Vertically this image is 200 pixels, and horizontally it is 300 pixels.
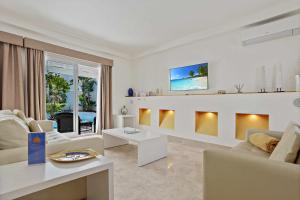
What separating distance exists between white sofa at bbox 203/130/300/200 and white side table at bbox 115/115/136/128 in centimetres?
354


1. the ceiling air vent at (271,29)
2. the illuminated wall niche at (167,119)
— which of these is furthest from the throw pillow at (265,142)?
the illuminated wall niche at (167,119)

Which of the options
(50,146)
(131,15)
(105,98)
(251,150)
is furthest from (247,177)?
(105,98)

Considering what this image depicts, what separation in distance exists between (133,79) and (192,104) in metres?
2.48

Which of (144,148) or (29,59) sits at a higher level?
(29,59)

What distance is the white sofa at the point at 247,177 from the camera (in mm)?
902

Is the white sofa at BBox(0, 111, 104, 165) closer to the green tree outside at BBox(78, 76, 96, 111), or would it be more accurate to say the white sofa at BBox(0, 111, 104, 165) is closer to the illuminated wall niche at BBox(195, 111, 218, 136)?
the illuminated wall niche at BBox(195, 111, 218, 136)

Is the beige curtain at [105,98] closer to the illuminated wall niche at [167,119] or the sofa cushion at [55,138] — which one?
the illuminated wall niche at [167,119]

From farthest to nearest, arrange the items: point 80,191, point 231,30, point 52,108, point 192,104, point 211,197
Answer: point 52,108 → point 192,104 → point 231,30 → point 80,191 → point 211,197

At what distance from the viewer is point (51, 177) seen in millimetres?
984

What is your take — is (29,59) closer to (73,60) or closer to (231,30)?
(73,60)

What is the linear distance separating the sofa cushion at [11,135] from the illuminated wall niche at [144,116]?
11.4 feet

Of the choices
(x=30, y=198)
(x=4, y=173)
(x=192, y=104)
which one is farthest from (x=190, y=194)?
(x=192, y=104)

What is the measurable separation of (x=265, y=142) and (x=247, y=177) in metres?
0.95

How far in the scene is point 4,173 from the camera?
1.03 meters
